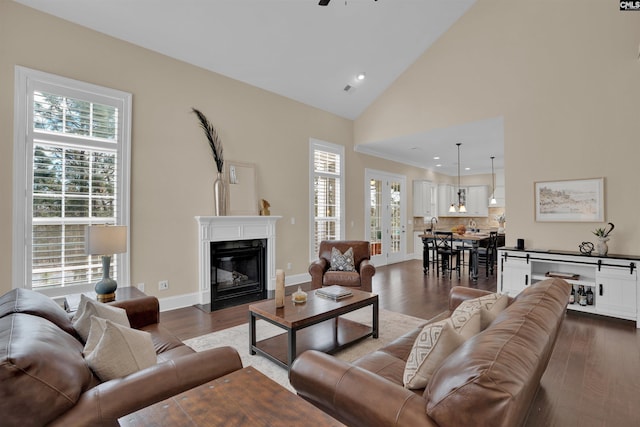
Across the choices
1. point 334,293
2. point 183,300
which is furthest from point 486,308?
point 183,300

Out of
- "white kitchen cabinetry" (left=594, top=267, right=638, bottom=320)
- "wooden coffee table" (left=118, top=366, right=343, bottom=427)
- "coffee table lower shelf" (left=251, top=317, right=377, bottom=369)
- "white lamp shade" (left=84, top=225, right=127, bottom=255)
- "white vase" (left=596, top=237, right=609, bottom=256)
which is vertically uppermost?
"white lamp shade" (left=84, top=225, right=127, bottom=255)

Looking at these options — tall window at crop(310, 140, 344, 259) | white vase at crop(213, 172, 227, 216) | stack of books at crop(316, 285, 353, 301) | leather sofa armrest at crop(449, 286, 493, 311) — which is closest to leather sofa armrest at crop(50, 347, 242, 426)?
stack of books at crop(316, 285, 353, 301)

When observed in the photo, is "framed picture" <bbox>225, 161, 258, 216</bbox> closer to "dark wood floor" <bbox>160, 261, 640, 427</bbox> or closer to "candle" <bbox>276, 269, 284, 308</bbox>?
"dark wood floor" <bbox>160, 261, 640, 427</bbox>

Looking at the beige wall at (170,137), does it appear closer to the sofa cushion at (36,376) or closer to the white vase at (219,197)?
the white vase at (219,197)

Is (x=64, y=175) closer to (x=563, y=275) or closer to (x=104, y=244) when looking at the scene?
(x=104, y=244)

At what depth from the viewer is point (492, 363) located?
1017 mm

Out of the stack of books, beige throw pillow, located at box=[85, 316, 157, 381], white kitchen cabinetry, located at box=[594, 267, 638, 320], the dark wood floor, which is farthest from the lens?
white kitchen cabinetry, located at box=[594, 267, 638, 320]

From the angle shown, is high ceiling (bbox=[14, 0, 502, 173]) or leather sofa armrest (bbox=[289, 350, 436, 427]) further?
high ceiling (bbox=[14, 0, 502, 173])

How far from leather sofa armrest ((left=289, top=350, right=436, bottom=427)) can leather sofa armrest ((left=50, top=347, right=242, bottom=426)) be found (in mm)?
394

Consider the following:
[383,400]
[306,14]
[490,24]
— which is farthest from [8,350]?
[490,24]

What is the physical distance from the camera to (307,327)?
10.2 ft

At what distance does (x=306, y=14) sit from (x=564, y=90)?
3786 mm

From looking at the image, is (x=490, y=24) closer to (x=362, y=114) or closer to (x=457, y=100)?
(x=457, y=100)

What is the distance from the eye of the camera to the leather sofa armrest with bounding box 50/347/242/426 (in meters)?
1.16
